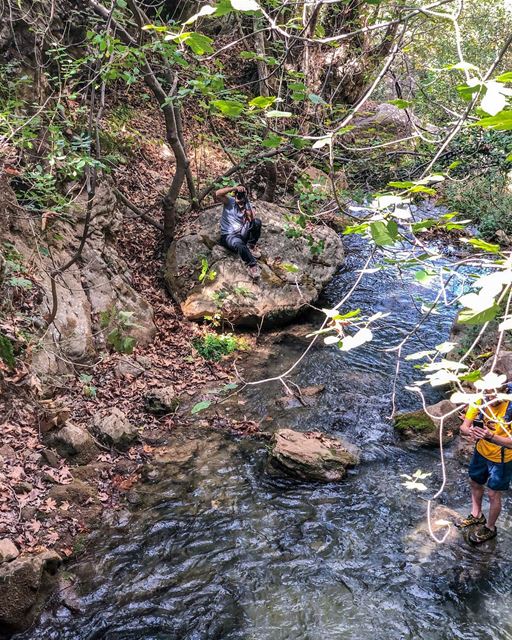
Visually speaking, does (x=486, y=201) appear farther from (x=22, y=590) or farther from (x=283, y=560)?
(x=22, y=590)

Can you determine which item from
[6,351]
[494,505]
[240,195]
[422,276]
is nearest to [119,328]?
[6,351]

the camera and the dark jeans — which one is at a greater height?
the camera

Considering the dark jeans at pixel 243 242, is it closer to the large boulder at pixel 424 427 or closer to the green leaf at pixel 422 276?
the large boulder at pixel 424 427

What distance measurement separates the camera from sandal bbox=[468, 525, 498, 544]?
4.75 metres

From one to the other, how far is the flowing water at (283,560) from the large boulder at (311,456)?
0.15 metres

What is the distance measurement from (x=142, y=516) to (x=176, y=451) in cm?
107

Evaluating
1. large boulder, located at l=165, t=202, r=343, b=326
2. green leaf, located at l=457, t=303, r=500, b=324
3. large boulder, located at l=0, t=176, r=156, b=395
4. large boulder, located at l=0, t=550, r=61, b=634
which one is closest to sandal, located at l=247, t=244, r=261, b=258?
large boulder, located at l=165, t=202, r=343, b=326

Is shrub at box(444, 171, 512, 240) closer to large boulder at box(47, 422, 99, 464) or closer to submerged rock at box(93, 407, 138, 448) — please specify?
submerged rock at box(93, 407, 138, 448)

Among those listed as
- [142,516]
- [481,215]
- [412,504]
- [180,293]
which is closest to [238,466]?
[142,516]

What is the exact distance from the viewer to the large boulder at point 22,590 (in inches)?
149

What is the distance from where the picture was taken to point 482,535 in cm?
478

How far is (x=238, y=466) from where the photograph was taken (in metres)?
5.86

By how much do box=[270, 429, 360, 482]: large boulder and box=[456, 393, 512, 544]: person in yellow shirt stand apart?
140 centimetres

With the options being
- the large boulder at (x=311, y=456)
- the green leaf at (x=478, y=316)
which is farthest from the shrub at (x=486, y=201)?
the green leaf at (x=478, y=316)
